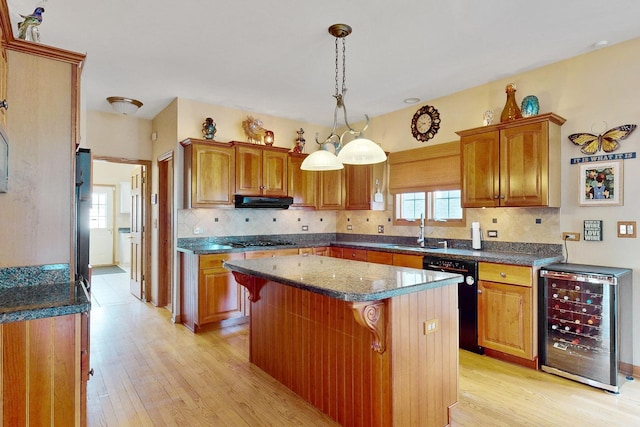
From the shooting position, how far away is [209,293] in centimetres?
402

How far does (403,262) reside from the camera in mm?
4023

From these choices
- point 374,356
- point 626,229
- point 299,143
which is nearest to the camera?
point 374,356

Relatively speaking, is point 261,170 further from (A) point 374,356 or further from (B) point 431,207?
(A) point 374,356

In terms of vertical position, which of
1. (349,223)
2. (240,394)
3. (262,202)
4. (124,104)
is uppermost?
(124,104)

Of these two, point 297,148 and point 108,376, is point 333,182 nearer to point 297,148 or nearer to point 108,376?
point 297,148

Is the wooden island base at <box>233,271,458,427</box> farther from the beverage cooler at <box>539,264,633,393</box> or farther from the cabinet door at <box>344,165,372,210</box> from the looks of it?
the cabinet door at <box>344,165,372,210</box>

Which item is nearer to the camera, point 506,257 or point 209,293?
point 506,257

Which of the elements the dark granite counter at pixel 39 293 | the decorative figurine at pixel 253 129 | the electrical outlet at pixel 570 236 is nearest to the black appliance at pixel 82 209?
the dark granite counter at pixel 39 293

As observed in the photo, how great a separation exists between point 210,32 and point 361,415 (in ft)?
A: 9.78

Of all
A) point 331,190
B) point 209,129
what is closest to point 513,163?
point 331,190

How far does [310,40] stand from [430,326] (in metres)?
2.42

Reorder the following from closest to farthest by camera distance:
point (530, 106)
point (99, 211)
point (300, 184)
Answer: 1. point (530, 106)
2. point (300, 184)
3. point (99, 211)

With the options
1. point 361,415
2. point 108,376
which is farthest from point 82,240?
point 361,415

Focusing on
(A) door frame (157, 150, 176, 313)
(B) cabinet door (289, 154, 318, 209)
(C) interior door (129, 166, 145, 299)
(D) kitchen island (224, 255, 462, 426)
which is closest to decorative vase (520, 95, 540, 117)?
(D) kitchen island (224, 255, 462, 426)
